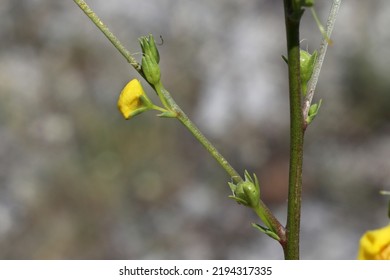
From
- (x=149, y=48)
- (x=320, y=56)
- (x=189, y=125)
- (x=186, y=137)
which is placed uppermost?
(x=186, y=137)

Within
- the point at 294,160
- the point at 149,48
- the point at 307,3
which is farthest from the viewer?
the point at 149,48

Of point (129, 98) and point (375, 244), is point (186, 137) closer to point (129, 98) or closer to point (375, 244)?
point (129, 98)

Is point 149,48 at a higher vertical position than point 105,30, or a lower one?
higher

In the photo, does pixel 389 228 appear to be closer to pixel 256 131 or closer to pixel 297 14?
pixel 297 14

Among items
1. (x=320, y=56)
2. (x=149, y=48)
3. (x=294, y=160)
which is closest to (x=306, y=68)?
(x=320, y=56)

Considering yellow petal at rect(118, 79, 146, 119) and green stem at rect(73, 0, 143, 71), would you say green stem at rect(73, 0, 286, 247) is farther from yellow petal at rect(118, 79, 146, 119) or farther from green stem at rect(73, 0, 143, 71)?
yellow petal at rect(118, 79, 146, 119)

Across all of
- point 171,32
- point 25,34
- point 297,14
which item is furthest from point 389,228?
point 25,34

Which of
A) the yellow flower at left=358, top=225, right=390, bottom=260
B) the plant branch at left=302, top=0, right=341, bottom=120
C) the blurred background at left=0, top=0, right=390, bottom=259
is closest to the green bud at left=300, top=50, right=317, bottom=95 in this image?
the plant branch at left=302, top=0, right=341, bottom=120
